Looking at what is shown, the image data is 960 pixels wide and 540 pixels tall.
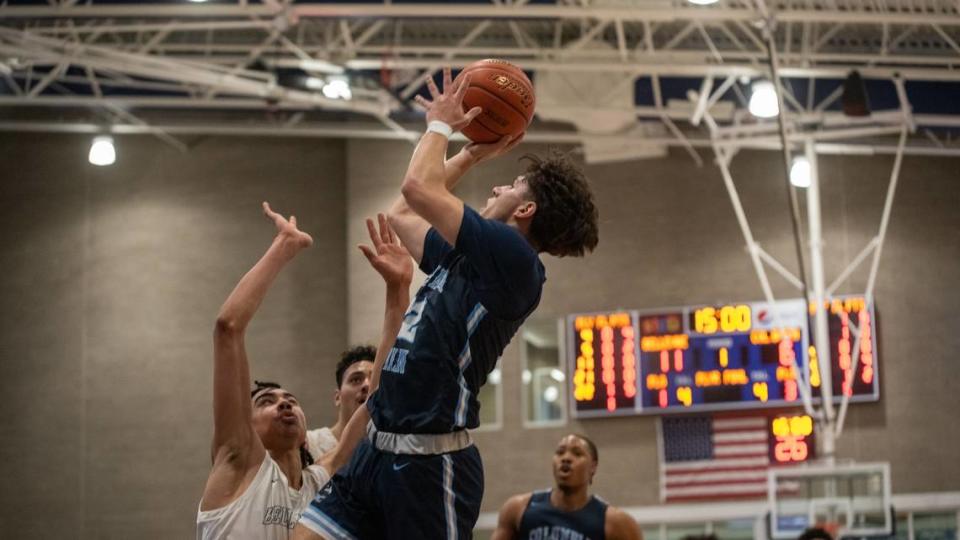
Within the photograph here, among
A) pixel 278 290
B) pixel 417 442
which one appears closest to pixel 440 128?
pixel 417 442

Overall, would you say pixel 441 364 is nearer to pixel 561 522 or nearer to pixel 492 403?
pixel 561 522

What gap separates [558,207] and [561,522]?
4.07 m

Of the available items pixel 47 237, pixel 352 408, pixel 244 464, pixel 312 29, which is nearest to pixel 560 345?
pixel 312 29

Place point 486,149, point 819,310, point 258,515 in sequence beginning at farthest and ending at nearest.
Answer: point 819,310
point 258,515
point 486,149

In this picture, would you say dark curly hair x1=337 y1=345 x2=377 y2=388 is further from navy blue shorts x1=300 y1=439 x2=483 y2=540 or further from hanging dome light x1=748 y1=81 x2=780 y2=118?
hanging dome light x1=748 y1=81 x2=780 y2=118

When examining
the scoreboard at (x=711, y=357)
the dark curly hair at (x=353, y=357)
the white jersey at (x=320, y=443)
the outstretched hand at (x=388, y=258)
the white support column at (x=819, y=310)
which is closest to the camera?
the outstretched hand at (x=388, y=258)

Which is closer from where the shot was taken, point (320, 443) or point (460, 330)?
point (460, 330)

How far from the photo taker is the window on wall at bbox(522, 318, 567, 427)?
16.8 m

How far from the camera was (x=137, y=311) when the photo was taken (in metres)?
17.9

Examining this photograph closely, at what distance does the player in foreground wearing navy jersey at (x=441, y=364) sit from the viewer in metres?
4.06

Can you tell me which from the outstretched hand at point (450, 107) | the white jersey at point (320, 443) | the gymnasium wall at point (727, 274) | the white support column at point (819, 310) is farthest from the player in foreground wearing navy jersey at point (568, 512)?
Answer: the gymnasium wall at point (727, 274)

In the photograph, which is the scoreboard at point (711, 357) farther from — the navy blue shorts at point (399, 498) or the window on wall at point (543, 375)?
the navy blue shorts at point (399, 498)

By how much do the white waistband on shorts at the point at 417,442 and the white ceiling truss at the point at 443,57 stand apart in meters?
9.80

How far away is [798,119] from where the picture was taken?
1622cm
